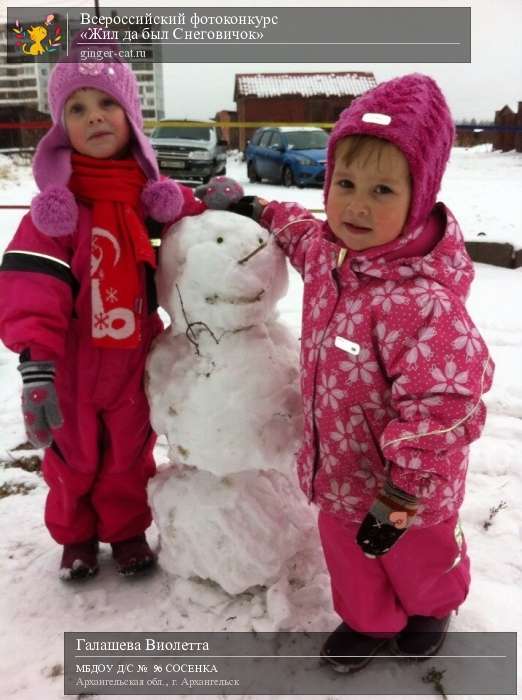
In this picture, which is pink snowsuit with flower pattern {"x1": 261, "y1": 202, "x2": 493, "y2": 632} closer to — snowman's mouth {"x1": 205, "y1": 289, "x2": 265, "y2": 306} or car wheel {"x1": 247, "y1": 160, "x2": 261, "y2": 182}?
snowman's mouth {"x1": 205, "y1": 289, "x2": 265, "y2": 306}

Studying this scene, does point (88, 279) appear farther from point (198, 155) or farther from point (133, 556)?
point (198, 155)

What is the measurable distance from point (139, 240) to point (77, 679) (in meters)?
1.18

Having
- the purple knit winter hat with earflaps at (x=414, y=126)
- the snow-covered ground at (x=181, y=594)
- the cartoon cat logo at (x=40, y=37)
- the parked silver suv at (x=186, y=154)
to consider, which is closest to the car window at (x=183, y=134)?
the parked silver suv at (x=186, y=154)

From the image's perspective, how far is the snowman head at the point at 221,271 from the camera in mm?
1531

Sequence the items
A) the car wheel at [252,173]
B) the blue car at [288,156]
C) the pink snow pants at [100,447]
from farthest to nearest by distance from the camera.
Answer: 1. the car wheel at [252,173]
2. the blue car at [288,156]
3. the pink snow pants at [100,447]

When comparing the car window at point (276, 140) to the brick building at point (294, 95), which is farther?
the brick building at point (294, 95)

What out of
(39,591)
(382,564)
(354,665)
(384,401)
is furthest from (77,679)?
(384,401)

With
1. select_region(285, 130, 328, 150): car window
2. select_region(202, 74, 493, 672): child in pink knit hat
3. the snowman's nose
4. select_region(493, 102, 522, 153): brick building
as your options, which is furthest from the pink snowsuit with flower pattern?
select_region(493, 102, 522, 153): brick building

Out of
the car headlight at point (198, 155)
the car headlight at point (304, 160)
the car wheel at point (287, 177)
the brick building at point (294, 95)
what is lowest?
the car wheel at point (287, 177)

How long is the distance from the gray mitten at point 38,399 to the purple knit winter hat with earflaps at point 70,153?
36 cm

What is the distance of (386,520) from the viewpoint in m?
1.30

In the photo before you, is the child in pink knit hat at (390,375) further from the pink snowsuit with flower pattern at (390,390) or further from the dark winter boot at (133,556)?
the dark winter boot at (133,556)

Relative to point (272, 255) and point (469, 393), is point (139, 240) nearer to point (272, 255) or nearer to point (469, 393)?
point (272, 255)

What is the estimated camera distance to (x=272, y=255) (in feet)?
5.28
